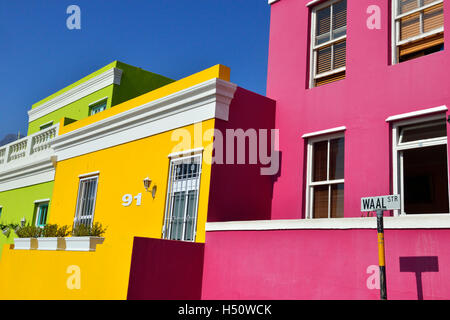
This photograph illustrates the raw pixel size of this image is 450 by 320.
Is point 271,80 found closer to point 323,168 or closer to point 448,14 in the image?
point 323,168

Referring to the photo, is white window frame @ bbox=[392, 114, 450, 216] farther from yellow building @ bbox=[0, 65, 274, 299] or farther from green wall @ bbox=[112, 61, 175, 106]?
green wall @ bbox=[112, 61, 175, 106]

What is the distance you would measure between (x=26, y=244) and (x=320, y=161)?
21.6ft

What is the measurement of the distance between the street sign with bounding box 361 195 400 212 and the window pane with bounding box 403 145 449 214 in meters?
2.40

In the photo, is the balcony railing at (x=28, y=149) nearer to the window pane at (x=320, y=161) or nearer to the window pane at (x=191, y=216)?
the window pane at (x=191, y=216)

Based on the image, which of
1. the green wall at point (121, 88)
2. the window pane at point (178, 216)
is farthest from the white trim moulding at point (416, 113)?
the green wall at point (121, 88)

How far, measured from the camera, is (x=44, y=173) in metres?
14.7

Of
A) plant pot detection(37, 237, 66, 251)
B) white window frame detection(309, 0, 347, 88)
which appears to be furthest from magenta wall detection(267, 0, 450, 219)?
plant pot detection(37, 237, 66, 251)

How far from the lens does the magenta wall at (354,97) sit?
7.54 metres

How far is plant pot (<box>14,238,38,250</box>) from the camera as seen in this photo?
9936mm

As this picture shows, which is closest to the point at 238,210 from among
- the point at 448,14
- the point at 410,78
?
the point at 410,78

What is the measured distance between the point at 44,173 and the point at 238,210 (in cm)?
852

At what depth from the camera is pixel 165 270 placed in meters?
7.34

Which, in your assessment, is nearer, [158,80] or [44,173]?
[44,173]

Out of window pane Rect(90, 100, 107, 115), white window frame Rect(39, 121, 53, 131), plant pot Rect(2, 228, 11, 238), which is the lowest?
plant pot Rect(2, 228, 11, 238)
